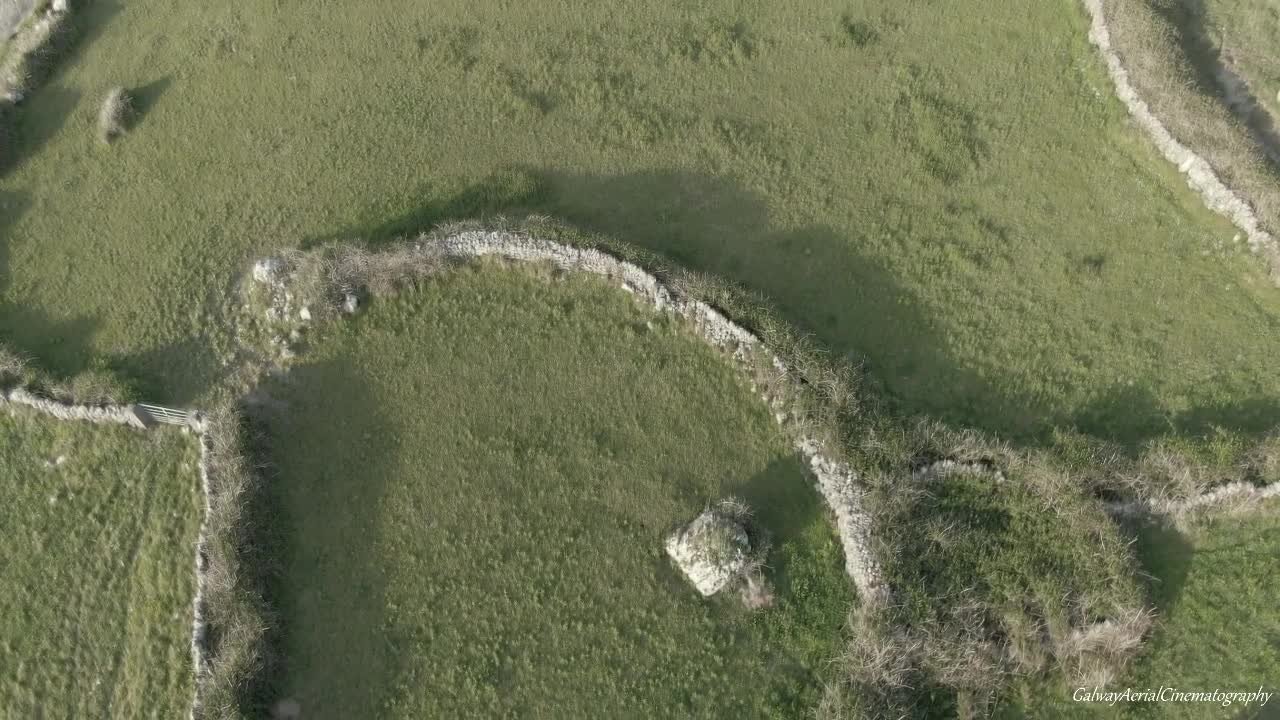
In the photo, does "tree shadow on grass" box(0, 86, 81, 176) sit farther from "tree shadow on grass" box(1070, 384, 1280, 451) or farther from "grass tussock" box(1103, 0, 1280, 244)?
"grass tussock" box(1103, 0, 1280, 244)

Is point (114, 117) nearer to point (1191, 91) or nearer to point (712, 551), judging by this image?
point (712, 551)

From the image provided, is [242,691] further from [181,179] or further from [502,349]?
Answer: [181,179]

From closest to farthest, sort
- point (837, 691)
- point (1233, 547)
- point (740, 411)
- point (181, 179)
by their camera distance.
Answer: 1. point (837, 691)
2. point (1233, 547)
3. point (740, 411)
4. point (181, 179)

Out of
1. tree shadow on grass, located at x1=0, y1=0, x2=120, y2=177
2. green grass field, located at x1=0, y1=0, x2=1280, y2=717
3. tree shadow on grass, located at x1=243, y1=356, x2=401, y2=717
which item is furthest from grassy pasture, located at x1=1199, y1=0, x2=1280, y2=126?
tree shadow on grass, located at x1=0, y1=0, x2=120, y2=177

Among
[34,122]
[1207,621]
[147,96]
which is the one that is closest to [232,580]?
[147,96]

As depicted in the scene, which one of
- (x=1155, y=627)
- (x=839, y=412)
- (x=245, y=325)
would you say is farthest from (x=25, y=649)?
(x=1155, y=627)

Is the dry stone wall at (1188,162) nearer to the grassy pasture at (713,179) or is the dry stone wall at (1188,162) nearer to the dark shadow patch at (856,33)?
the grassy pasture at (713,179)

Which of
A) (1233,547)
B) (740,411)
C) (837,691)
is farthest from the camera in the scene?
(740,411)
